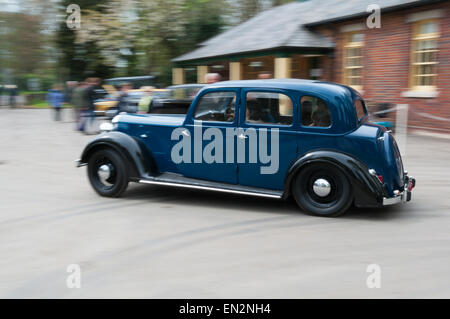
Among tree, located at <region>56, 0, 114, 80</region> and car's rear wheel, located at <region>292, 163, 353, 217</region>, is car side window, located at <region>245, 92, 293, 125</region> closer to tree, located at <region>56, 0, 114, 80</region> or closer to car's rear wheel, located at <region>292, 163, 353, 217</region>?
car's rear wheel, located at <region>292, 163, 353, 217</region>

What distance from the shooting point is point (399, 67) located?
1416cm

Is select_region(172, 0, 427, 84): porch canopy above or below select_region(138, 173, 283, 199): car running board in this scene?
above

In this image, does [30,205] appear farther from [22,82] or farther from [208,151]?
[22,82]

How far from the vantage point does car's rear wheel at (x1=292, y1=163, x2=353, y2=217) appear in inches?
210


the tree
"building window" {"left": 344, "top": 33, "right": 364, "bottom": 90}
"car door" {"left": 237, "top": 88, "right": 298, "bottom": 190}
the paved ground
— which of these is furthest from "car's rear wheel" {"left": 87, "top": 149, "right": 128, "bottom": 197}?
the tree

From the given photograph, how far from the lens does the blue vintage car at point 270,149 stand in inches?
208

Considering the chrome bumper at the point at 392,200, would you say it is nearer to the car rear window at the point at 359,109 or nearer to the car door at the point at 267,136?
the car rear window at the point at 359,109

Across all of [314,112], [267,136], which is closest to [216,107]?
[267,136]

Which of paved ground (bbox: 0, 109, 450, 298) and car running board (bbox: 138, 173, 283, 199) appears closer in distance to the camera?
paved ground (bbox: 0, 109, 450, 298)

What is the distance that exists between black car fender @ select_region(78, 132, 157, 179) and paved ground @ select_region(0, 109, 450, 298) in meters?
0.43

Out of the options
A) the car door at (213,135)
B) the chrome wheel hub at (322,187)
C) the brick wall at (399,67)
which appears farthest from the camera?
the brick wall at (399,67)

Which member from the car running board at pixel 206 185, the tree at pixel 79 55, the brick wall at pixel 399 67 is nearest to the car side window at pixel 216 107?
the car running board at pixel 206 185

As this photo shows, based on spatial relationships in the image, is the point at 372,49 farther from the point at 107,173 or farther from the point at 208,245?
the point at 208,245
